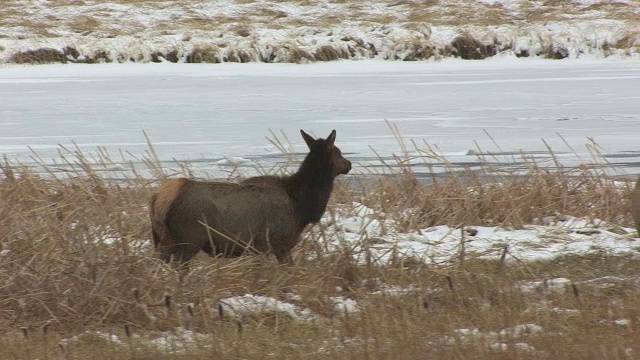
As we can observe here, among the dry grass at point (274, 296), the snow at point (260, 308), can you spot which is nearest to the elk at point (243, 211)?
the dry grass at point (274, 296)

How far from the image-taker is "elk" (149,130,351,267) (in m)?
6.36

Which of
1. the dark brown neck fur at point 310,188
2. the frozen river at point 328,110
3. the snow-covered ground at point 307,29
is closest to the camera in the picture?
the dark brown neck fur at point 310,188

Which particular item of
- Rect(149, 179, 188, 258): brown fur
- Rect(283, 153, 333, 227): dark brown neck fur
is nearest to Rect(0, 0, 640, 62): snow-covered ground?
Rect(283, 153, 333, 227): dark brown neck fur

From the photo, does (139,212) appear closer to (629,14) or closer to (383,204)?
(383,204)

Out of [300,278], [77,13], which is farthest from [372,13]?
[300,278]

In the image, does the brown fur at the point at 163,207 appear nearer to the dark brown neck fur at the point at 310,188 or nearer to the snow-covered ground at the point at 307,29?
the dark brown neck fur at the point at 310,188

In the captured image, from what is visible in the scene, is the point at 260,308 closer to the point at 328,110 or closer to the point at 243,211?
the point at 243,211

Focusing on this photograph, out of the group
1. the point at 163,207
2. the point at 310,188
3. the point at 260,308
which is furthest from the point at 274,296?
the point at 310,188

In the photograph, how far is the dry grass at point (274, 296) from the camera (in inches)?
198

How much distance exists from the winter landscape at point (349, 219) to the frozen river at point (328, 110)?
8cm

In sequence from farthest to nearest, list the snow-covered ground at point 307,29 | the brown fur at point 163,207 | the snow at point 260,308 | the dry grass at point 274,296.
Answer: the snow-covered ground at point 307,29 → the brown fur at point 163,207 → the snow at point 260,308 → the dry grass at point 274,296

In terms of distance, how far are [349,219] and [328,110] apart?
27.2 ft

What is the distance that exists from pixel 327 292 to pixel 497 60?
21334 mm

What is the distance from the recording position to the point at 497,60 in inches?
1056
